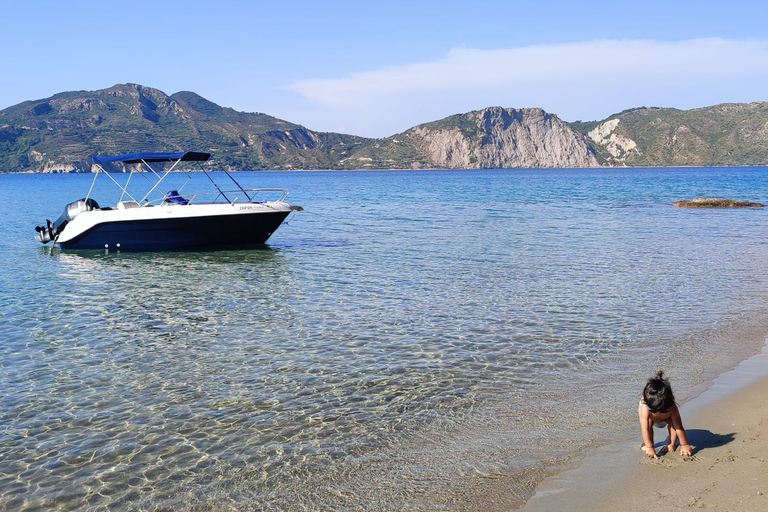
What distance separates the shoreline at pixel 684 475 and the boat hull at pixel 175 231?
759 inches

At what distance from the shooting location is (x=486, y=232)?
30.5m

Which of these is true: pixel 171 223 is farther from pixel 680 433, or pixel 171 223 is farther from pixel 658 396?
pixel 680 433

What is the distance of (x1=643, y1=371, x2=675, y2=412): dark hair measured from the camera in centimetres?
619

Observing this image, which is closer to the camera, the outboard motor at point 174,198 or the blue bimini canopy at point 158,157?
the blue bimini canopy at point 158,157

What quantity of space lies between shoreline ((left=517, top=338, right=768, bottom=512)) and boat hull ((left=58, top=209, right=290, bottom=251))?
19284mm

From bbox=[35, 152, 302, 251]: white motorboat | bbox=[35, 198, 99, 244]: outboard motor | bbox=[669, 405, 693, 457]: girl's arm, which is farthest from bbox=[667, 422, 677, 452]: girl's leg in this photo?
bbox=[35, 198, 99, 244]: outboard motor

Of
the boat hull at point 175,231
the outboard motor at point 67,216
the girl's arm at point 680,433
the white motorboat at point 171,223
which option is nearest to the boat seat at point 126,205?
the white motorboat at point 171,223

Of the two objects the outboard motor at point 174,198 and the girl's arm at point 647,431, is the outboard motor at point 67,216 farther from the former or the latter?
the girl's arm at point 647,431

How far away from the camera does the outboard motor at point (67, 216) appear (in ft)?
83.8

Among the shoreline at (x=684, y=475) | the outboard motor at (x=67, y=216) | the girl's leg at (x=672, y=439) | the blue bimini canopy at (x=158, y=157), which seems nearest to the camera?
the shoreline at (x=684, y=475)

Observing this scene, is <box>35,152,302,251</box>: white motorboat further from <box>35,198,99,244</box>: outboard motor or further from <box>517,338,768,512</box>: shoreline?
<box>517,338,768,512</box>: shoreline

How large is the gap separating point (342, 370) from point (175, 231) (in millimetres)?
16244

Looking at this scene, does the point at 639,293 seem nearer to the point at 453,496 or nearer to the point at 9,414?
the point at 453,496

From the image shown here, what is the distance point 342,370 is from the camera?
953 cm
